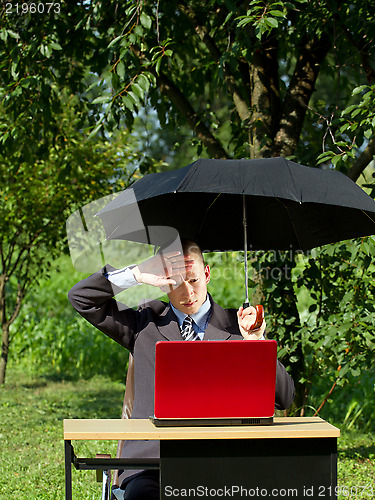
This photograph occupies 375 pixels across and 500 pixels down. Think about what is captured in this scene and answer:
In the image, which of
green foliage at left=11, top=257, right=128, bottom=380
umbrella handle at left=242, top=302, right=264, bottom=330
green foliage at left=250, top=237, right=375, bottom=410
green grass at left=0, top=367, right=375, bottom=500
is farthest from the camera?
green foliage at left=11, top=257, right=128, bottom=380

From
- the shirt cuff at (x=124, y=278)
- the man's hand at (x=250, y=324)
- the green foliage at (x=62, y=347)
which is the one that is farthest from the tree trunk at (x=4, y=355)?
the man's hand at (x=250, y=324)

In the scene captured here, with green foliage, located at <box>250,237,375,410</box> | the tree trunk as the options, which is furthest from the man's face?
the tree trunk

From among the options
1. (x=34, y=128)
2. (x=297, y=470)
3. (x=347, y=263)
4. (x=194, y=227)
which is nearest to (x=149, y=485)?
(x=297, y=470)

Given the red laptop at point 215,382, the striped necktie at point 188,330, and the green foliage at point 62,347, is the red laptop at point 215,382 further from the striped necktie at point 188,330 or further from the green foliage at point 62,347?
the green foliage at point 62,347

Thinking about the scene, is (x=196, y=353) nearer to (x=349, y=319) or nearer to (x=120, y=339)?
(x=120, y=339)

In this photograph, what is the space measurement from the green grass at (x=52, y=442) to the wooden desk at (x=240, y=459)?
2.33 metres

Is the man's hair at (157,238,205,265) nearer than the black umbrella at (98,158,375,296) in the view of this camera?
No

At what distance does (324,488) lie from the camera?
2.22 meters

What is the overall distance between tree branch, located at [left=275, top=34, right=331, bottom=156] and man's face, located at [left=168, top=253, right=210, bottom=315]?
88.5 inches

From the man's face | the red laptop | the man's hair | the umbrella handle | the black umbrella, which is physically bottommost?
the red laptop

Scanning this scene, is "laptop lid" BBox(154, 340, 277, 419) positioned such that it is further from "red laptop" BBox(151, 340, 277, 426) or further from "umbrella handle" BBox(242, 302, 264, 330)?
"umbrella handle" BBox(242, 302, 264, 330)

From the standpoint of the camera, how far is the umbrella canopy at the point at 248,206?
254 cm

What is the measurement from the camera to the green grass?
452 centimetres

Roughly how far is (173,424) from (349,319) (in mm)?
2397
